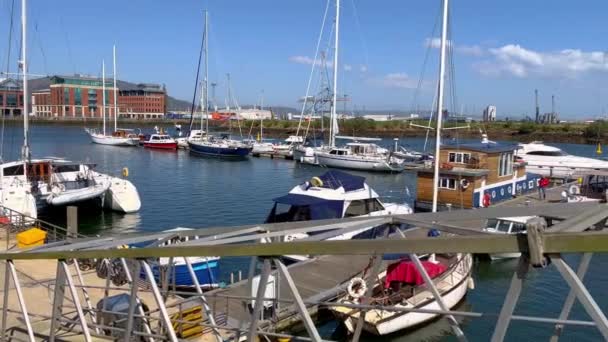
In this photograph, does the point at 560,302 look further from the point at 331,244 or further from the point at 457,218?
the point at 331,244

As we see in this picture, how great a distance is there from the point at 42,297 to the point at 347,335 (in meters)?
7.92

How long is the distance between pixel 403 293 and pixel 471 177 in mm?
15453

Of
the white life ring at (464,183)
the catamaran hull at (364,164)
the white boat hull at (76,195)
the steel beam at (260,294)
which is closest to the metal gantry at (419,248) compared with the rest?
the steel beam at (260,294)

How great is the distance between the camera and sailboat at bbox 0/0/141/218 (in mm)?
28266

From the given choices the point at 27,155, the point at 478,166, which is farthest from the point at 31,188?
the point at 478,166

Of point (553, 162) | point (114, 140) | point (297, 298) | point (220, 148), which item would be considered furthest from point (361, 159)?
point (297, 298)

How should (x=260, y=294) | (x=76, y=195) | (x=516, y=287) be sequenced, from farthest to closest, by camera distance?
(x=76, y=195)
(x=260, y=294)
(x=516, y=287)

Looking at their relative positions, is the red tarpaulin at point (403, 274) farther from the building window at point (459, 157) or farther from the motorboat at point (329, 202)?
the building window at point (459, 157)

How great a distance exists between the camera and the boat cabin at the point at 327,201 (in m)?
22.8

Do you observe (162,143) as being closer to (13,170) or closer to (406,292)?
(13,170)

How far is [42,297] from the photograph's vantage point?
518 inches

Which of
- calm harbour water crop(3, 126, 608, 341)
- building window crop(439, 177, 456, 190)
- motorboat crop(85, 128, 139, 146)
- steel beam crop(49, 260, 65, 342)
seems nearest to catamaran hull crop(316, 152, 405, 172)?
calm harbour water crop(3, 126, 608, 341)

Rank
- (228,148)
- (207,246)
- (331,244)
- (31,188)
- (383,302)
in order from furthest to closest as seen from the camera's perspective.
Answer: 1. (228,148)
2. (31,188)
3. (383,302)
4. (207,246)
5. (331,244)

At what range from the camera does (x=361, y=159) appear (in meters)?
60.2
